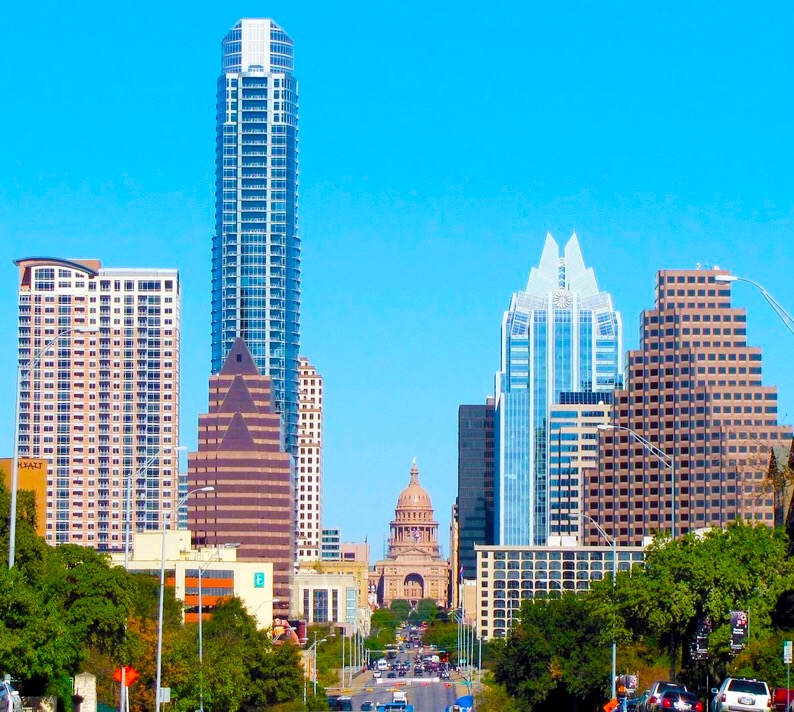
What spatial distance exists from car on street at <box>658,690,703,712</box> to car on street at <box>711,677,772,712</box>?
2.99 metres

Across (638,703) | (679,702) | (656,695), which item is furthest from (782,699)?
(638,703)

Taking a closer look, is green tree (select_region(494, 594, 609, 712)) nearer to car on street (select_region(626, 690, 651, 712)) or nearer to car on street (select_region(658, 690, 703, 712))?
car on street (select_region(626, 690, 651, 712))

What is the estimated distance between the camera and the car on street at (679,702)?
2093 inches

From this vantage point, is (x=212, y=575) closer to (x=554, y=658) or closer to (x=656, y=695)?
(x=554, y=658)

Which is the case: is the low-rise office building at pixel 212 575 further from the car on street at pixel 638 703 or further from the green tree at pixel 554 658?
the car on street at pixel 638 703

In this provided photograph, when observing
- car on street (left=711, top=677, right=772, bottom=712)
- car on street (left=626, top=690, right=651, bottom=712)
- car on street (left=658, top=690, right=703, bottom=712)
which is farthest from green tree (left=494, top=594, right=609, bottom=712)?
car on street (left=711, top=677, right=772, bottom=712)

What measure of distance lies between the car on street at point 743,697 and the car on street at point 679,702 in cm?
299

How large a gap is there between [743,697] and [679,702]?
4.78 meters

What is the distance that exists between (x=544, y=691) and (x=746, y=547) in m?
44.1

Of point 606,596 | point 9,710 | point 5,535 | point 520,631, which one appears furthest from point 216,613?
point 9,710

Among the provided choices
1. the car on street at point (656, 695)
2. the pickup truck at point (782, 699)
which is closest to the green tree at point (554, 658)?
the car on street at point (656, 695)

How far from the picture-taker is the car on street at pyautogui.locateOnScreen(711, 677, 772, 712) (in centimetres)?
4862

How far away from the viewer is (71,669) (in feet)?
208

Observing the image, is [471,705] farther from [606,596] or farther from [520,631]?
[606,596]
